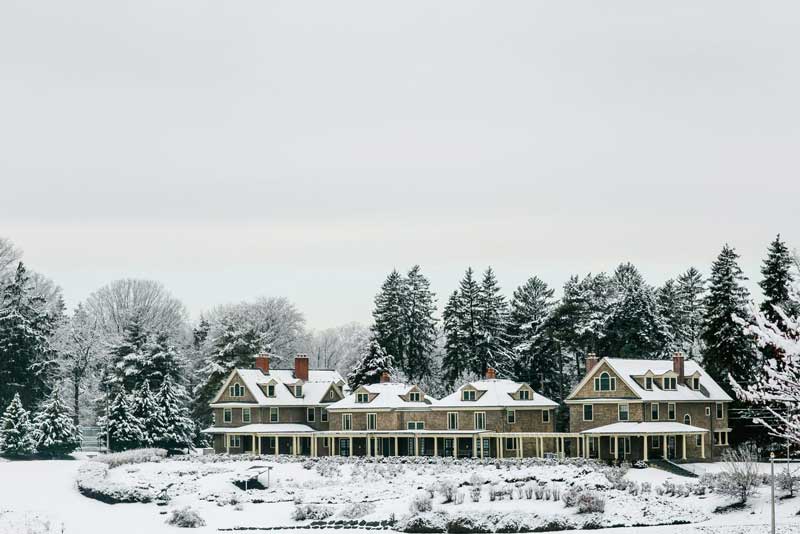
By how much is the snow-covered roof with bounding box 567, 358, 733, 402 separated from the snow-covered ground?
15.8ft

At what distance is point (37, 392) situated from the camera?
261 feet

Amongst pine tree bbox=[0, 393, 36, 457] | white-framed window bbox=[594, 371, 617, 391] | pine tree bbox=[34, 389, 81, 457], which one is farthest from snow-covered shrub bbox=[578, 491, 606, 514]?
pine tree bbox=[0, 393, 36, 457]

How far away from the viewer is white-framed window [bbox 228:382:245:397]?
7950 cm

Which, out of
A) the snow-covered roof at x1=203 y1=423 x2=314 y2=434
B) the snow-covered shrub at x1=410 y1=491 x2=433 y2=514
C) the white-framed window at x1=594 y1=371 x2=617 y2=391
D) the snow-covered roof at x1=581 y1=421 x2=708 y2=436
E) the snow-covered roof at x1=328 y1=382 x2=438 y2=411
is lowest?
the snow-covered shrub at x1=410 y1=491 x2=433 y2=514

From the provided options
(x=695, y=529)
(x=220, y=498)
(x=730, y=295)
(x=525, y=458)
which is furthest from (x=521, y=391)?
(x=695, y=529)

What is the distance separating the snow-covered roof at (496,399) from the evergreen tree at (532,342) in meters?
11.6

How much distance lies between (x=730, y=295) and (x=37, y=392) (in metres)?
46.7

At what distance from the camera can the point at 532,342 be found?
280 feet

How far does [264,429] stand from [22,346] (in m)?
17.6

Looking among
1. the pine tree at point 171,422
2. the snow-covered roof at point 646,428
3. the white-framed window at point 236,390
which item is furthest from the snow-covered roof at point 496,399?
the pine tree at point 171,422

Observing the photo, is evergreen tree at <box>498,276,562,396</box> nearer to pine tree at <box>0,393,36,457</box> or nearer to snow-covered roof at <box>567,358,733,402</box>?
snow-covered roof at <box>567,358,733,402</box>

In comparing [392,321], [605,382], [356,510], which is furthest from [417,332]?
[356,510]

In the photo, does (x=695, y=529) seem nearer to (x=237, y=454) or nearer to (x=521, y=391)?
(x=521, y=391)

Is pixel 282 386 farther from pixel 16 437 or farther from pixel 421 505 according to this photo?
pixel 421 505
